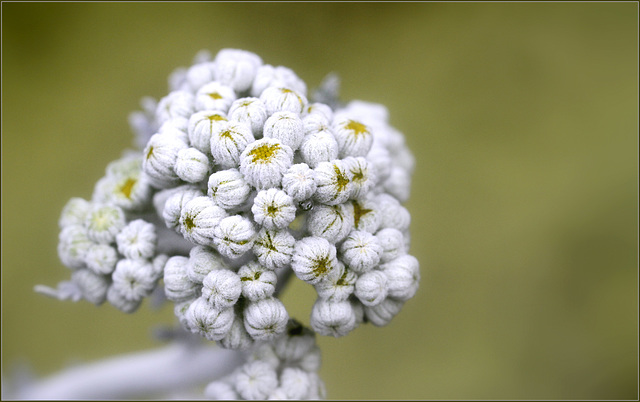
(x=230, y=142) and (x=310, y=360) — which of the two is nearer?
(x=230, y=142)

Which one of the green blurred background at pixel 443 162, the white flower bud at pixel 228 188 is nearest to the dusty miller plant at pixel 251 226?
the white flower bud at pixel 228 188

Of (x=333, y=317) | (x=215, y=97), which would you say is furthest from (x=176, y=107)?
(x=333, y=317)

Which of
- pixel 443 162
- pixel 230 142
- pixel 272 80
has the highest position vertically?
pixel 443 162

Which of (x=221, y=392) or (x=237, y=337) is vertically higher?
(x=237, y=337)

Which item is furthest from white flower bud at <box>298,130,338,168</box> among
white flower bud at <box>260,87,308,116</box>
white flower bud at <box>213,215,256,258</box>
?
white flower bud at <box>213,215,256,258</box>

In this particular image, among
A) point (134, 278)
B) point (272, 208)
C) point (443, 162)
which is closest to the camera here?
point (272, 208)

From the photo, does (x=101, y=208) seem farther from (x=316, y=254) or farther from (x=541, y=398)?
(x=541, y=398)

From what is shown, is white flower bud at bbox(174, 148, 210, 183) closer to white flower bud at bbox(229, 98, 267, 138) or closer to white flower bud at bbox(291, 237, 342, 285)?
white flower bud at bbox(229, 98, 267, 138)

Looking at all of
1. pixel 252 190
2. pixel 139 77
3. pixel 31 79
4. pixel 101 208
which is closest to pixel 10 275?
pixel 31 79

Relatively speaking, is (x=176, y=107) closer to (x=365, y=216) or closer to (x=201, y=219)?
(x=201, y=219)
